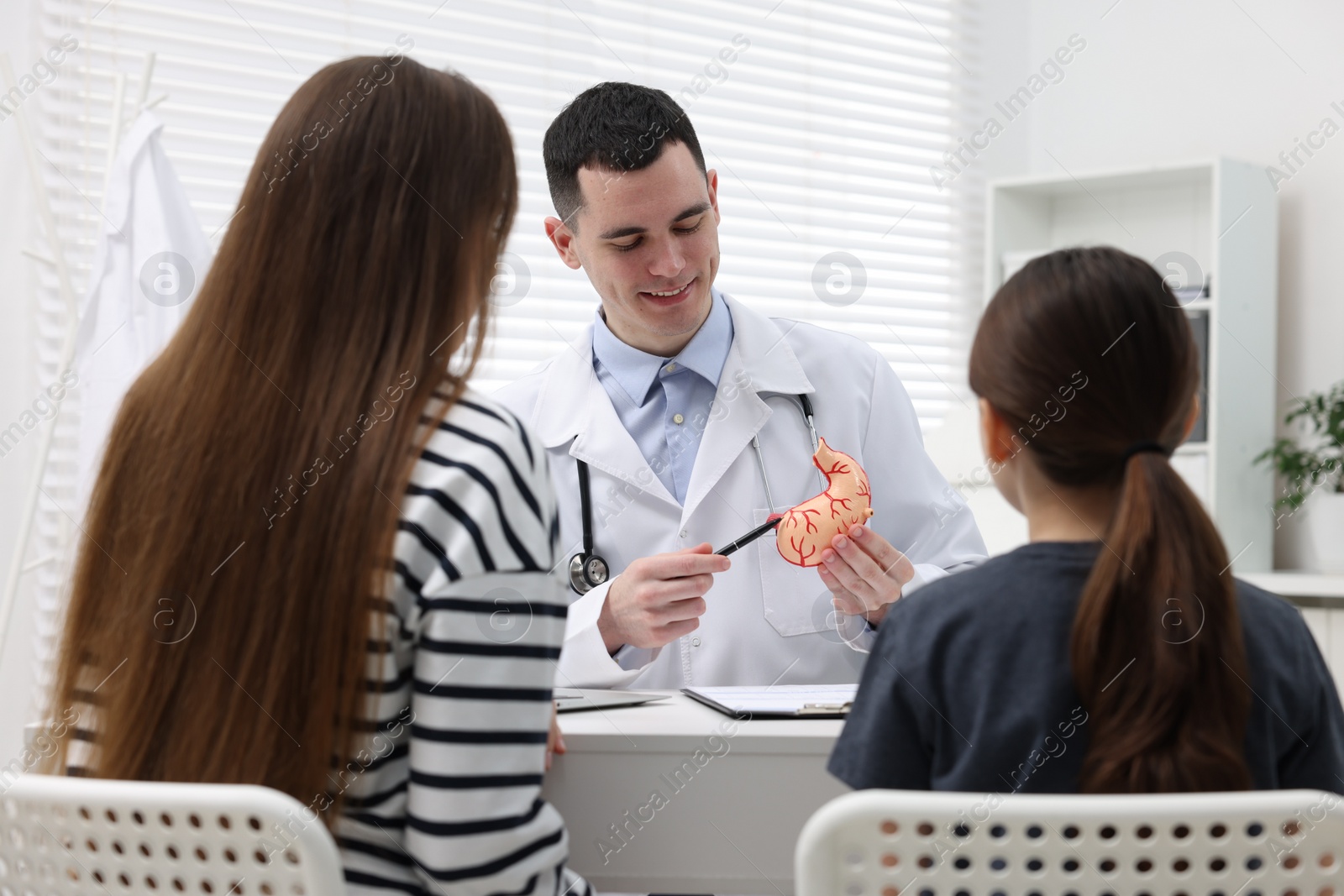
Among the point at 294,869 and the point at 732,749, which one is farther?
the point at 732,749

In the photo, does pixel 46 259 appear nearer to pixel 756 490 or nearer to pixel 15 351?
pixel 15 351

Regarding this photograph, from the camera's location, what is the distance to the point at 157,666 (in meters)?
0.93

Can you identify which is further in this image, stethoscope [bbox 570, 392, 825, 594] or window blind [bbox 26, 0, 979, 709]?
Answer: window blind [bbox 26, 0, 979, 709]

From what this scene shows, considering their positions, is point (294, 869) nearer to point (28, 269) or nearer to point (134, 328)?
point (134, 328)

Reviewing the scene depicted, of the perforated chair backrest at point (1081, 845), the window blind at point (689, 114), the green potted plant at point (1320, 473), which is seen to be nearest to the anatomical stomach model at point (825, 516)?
the perforated chair backrest at point (1081, 845)

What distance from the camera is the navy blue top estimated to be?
930mm

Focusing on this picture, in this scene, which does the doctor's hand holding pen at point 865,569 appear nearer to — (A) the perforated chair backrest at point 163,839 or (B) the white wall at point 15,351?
(A) the perforated chair backrest at point 163,839

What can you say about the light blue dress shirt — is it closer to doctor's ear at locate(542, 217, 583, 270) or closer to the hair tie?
doctor's ear at locate(542, 217, 583, 270)

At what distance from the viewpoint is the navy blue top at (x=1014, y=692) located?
930 millimetres

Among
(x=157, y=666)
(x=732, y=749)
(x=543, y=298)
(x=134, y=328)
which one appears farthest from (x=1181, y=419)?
(x=543, y=298)

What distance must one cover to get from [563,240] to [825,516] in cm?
91

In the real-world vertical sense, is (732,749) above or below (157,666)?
below

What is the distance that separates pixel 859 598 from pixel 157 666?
0.93 m

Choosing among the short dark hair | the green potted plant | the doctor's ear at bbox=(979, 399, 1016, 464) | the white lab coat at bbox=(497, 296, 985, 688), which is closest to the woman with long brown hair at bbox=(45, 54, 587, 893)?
the doctor's ear at bbox=(979, 399, 1016, 464)
